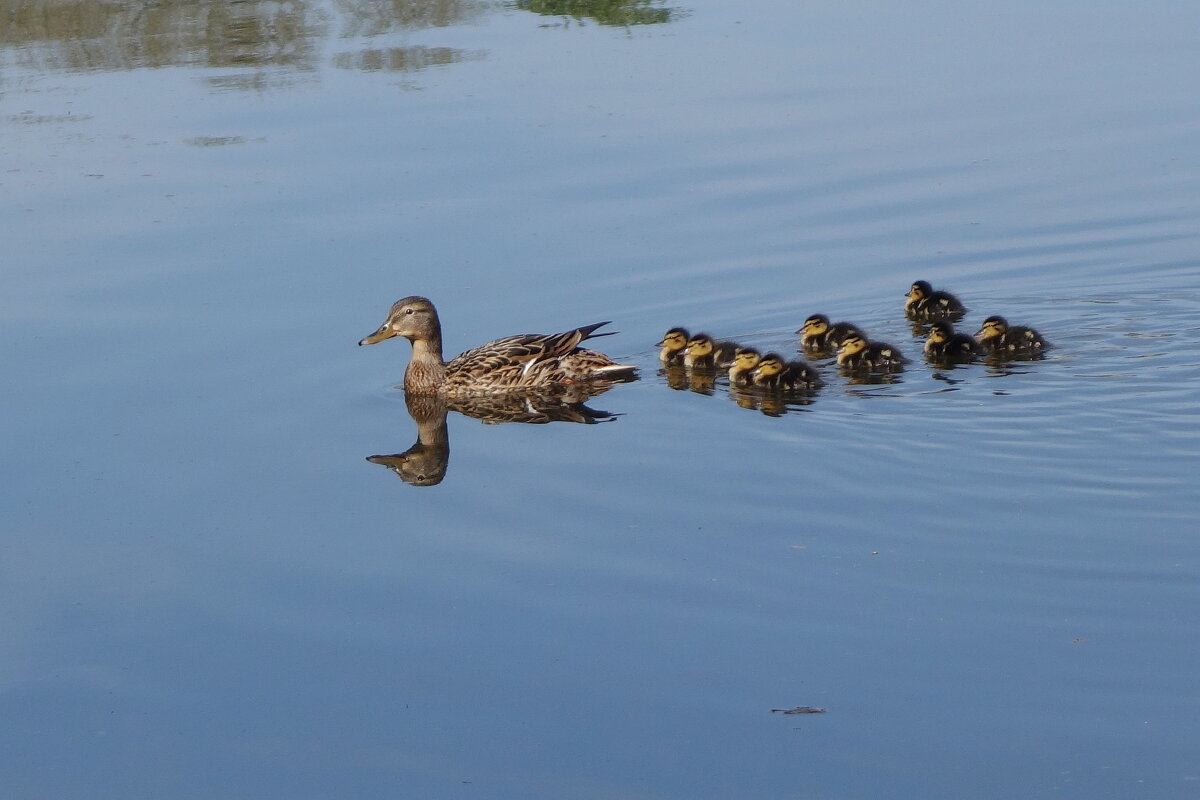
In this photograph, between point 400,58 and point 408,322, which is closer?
point 408,322

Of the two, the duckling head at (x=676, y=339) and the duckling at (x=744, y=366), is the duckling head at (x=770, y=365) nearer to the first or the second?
the duckling at (x=744, y=366)

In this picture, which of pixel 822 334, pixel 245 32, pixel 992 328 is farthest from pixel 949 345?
pixel 245 32

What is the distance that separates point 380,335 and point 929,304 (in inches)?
113

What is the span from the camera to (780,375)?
7848mm

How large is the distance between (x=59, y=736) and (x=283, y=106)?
980 centimetres

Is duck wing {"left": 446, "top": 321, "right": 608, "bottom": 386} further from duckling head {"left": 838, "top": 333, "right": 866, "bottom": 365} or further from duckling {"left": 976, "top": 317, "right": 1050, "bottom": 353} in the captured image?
duckling {"left": 976, "top": 317, "right": 1050, "bottom": 353}

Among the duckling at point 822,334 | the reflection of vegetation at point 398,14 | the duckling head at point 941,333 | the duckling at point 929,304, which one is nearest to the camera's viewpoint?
the duckling head at point 941,333

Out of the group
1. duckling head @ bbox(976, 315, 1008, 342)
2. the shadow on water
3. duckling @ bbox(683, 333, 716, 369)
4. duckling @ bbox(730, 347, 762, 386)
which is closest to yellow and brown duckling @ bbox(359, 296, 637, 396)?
duckling @ bbox(683, 333, 716, 369)

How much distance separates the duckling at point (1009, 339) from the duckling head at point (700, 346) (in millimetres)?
1331

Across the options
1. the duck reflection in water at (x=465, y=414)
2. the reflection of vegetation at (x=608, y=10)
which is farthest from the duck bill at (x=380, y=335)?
the reflection of vegetation at (x=608, y=10)

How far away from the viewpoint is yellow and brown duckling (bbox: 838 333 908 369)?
8.09 meters

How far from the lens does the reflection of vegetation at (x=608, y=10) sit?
16828 mm

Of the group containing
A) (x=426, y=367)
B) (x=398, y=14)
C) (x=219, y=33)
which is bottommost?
(x=426, y=367)

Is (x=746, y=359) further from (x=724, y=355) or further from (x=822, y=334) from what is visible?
(x=822, y=334)
